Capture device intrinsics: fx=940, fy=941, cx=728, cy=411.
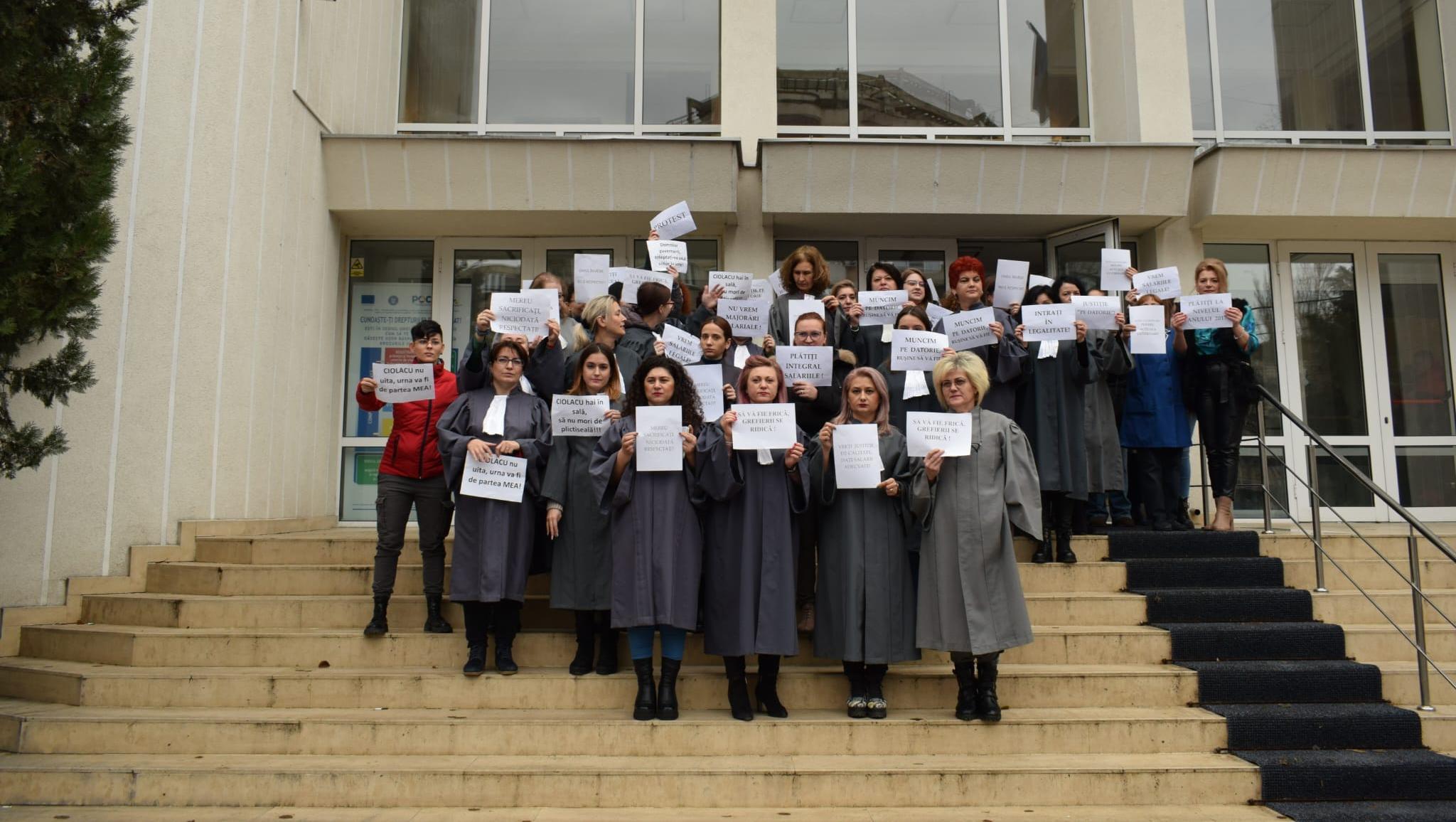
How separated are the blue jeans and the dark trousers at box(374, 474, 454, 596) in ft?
5.27

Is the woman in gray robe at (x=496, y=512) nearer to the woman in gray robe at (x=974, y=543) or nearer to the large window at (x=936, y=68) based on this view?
the woman in gray robe at (x=974, y=543)

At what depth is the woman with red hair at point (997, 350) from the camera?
6.95 m

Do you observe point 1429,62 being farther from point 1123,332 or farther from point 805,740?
point 805,740

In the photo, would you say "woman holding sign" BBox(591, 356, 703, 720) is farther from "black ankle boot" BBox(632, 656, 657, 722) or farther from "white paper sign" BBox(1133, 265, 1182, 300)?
"white paper sign" BBox(1133, 265, 1182, 300)

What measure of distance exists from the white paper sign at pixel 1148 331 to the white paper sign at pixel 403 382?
5.20 m

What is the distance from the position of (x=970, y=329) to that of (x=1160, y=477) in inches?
96.4

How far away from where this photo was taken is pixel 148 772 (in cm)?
499

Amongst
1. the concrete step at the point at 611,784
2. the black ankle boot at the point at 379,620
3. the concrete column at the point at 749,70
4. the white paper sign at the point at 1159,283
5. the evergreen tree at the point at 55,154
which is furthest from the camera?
the concrete column at the point at 749,70

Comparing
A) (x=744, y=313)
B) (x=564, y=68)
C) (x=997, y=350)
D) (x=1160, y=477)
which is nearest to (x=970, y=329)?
(x=997, y=350)

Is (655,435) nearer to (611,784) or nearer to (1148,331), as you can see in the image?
(611,784)

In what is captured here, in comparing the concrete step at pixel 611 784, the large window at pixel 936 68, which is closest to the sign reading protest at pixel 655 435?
the concrete step at pixel 611 784

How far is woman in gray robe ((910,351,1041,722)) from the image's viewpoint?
214 inches

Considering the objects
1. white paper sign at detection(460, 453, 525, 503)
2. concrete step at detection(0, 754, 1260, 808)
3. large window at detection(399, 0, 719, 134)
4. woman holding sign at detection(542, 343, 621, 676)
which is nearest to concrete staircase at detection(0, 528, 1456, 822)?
concrete step at detection(0, 754, 1260, 808)

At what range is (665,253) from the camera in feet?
23.4
